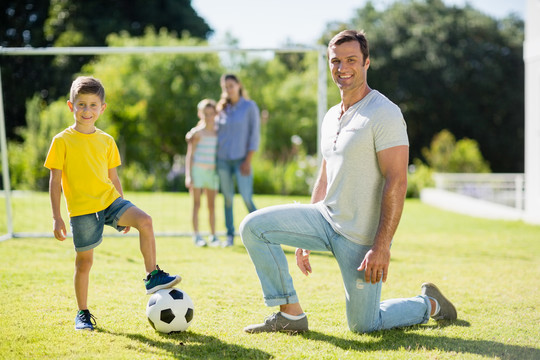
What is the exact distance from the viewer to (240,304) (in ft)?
13.5

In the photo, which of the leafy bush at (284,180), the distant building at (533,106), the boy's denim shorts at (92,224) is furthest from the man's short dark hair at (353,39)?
the leafy bush at (284,180)

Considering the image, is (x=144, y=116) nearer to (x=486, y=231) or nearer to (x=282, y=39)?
(x=486, y=231)

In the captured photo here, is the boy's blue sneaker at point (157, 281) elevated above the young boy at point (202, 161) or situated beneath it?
situated beneath

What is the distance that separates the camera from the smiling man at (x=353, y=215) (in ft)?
9.93

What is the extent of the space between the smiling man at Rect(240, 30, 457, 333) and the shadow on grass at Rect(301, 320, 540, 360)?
0.11 meters

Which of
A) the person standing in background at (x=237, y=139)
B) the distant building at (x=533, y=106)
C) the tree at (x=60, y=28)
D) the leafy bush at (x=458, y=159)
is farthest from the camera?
the tree at (x=60, y=28)

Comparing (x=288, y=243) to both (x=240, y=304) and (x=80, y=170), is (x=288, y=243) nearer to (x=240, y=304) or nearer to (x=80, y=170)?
(x=240, y=304)

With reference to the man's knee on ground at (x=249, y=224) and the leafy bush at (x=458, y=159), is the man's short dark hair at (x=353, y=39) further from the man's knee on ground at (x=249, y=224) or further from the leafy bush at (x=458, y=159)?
the leafy bush at (x=458, y=159)

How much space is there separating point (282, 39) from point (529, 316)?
34.5 meters

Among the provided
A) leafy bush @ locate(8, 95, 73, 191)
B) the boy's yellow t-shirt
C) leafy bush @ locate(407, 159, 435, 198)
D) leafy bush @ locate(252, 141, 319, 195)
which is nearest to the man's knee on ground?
the boy's yellow t-shirt

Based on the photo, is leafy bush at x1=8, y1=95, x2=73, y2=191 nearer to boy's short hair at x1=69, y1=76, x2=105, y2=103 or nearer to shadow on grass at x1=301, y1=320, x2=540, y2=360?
boy's short hair at x1=69, y1=76, x2=105, y2=103

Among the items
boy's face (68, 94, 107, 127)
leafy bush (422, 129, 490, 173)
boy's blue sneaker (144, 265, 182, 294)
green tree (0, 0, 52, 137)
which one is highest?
green tree (0, 0, 52, 137)

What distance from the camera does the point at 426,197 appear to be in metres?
15.6

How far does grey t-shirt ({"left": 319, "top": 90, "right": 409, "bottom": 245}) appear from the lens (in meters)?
3.07
